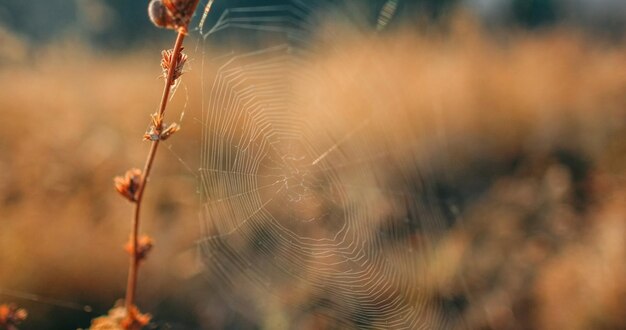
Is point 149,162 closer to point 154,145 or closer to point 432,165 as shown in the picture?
point 154,145

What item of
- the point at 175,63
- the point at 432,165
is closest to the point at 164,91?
the point at 175,63

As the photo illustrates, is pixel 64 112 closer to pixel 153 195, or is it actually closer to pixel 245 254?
pixel 153 195

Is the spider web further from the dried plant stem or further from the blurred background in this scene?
the dried plant stem

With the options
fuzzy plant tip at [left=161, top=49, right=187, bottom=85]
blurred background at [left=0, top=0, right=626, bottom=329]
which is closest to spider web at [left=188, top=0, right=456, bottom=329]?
blurred background at [left=0, top=0, right=626, bottom=329]

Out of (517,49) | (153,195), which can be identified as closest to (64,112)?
(153,195)

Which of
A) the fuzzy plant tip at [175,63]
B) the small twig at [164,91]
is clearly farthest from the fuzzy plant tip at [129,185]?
the fuzzy plant tip at [175,63]
